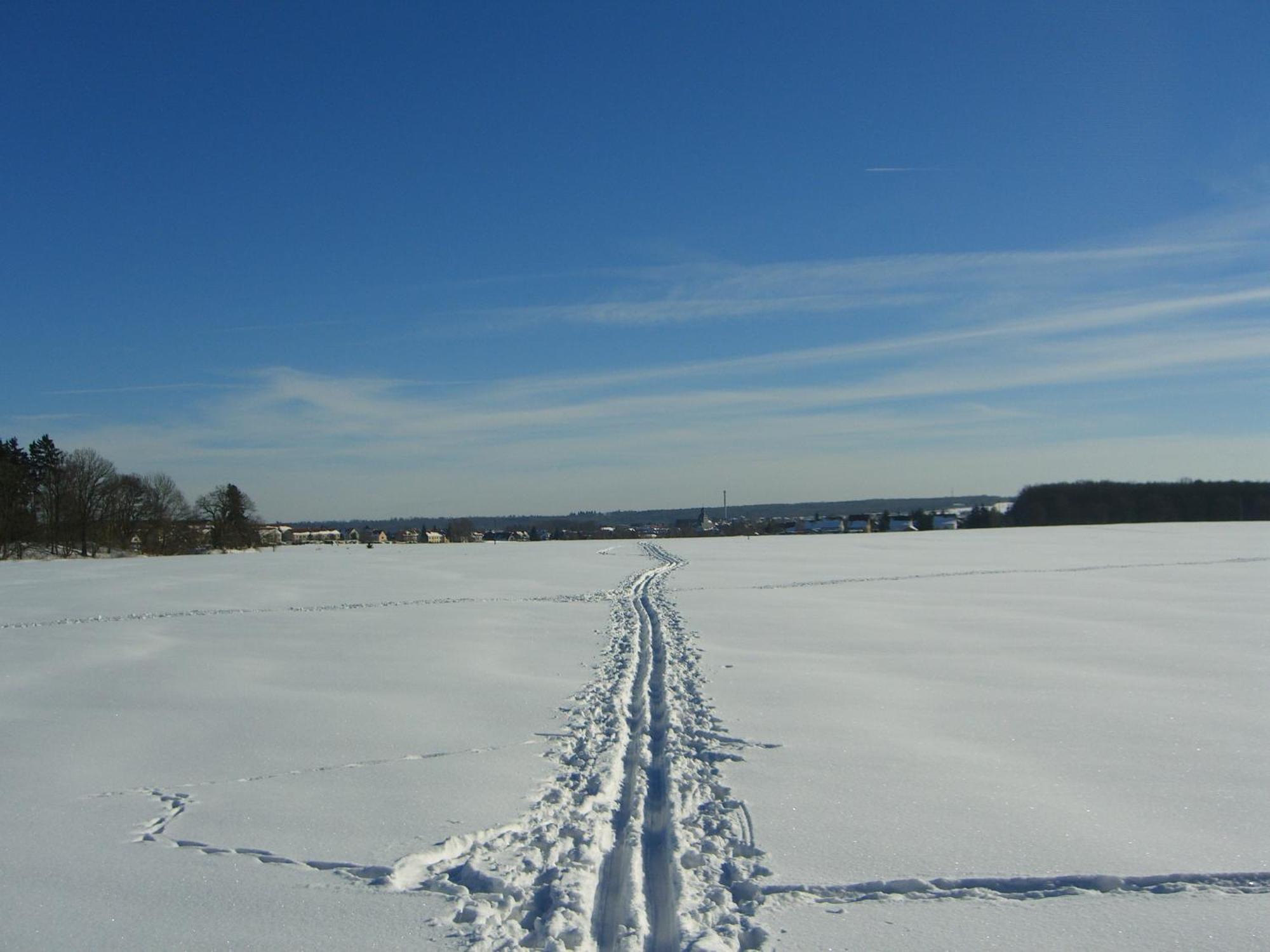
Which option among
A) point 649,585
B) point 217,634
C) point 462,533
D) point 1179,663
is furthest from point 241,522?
point 1179,663

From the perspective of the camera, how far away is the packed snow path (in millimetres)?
3391

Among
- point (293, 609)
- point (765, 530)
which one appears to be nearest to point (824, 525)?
point (765, 530)

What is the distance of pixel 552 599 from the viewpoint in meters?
16.0

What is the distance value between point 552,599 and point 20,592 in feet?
39.9

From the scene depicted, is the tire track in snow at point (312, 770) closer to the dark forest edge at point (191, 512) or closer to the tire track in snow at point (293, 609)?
the tire track in snow at point (293, 609)

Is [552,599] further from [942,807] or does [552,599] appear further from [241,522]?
[241,522]

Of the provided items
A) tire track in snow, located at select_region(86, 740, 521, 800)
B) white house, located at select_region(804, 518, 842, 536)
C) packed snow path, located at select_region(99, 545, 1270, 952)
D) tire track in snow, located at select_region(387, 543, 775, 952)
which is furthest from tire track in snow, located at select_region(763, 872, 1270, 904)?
white house, located at select_region(804, 518, 842, 536)

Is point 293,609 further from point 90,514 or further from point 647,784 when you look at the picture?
point 90,514

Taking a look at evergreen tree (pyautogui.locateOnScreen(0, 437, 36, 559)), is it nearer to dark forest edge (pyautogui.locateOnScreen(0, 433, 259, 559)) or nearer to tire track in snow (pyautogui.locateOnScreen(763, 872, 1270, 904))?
dark forest edge (pyautogui.locateOnScreen(0, 433, 259, 559))

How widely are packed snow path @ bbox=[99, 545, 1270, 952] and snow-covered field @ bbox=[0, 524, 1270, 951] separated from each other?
2 centimetres

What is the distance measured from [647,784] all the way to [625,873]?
4.18ft

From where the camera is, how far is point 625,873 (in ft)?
12.6

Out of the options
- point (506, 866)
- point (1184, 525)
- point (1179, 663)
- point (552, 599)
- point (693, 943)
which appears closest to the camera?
point (693, 943)

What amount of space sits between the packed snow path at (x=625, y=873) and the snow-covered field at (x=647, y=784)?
0.02 metres
